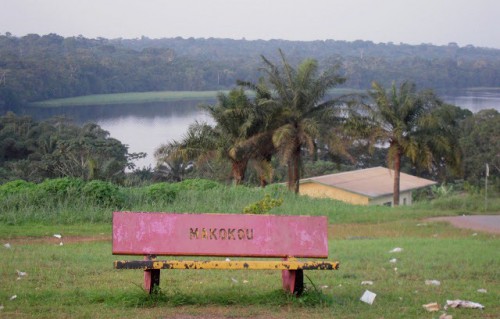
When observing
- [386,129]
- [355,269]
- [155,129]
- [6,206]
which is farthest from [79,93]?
[355,269]

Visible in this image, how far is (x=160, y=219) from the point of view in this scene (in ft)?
20.9

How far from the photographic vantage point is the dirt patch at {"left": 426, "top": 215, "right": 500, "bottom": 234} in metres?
14.7

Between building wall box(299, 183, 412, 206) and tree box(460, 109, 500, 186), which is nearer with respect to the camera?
building wall box(299, 183, 412, 206)

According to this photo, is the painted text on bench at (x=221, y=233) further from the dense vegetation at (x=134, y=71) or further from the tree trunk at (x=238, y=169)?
the dense vegetation at (x=134, y=71)

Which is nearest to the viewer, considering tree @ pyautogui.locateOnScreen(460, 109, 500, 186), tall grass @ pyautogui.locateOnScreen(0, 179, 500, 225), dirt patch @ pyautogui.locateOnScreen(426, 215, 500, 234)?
tall grass @ pyautogui.locateOnScreen(0, 179, 500, 225)

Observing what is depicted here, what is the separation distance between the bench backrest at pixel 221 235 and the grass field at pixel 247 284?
1.27 ft

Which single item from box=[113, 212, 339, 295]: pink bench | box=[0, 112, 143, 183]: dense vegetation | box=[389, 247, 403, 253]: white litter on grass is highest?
box=[113, 212, 339, 295]: pink bench

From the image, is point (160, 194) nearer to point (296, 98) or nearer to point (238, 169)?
point (238, 169)

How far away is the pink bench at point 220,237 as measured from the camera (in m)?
6.29

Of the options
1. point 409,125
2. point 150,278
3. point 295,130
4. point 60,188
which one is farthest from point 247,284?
point 409,125

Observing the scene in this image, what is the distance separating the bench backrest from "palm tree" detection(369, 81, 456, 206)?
22.8 metres

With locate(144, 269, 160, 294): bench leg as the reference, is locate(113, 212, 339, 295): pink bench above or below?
above

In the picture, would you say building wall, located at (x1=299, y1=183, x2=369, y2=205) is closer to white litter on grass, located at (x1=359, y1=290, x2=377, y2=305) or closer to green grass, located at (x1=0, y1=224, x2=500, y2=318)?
green grass, located at (x1=0, y1=224, x2=500, y2=318)

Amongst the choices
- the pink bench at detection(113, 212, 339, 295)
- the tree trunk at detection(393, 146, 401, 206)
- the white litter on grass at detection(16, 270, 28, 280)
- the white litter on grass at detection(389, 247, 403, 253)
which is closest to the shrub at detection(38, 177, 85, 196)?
the white litter on grass at detection(389, 247, 403, 253)
